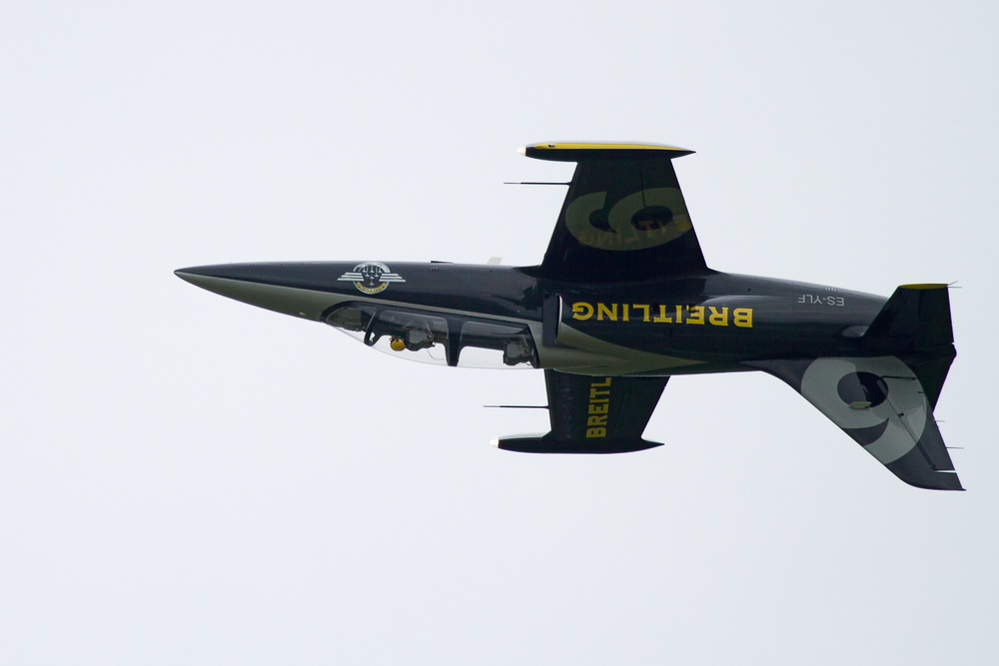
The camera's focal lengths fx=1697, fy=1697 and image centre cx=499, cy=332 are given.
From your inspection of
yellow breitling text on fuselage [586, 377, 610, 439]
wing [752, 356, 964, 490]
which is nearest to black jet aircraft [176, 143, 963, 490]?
wing [752, 356, 964, 490]

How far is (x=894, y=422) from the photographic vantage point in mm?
24516

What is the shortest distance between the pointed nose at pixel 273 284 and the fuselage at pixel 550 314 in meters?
0.01

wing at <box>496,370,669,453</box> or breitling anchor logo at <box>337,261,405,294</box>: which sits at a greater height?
breitling anchor logo at <box>337,261,405,294</box>

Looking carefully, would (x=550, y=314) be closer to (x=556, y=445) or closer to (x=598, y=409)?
(x=598, y=409)

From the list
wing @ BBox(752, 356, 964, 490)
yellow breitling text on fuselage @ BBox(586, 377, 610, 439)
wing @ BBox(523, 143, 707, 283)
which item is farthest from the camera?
yellow breitling text on fuselage @ BBox(586, 377, 610, 439)

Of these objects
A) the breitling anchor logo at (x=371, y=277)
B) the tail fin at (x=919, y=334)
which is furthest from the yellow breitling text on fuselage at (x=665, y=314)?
the breitling anchor logo at (x=371, y=277)

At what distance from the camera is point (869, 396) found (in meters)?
24.5

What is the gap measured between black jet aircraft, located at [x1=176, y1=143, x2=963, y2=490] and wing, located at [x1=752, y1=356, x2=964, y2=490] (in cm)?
1

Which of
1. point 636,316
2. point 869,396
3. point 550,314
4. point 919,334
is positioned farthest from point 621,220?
point 919,334

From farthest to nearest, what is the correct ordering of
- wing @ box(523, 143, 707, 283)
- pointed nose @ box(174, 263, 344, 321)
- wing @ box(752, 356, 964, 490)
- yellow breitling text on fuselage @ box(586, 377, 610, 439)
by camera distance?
yellow breitling text on fuselage @ box(586, 377, 610, 439)
pointed nose @ box(174, 263, 344, 321)
wing @ box(752, 356, 964, 490)
wing @ box(523, 143, 707, 283)

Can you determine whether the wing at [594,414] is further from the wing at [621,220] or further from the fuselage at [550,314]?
the wing at [621,220]

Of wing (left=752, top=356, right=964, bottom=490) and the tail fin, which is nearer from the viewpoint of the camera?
the tail fin

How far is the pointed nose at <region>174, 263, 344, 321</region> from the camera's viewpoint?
80.7 feet

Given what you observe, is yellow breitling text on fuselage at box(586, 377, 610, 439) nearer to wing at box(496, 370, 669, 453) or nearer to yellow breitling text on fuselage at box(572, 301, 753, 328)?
wing at box(496, 370, 669, 453)
